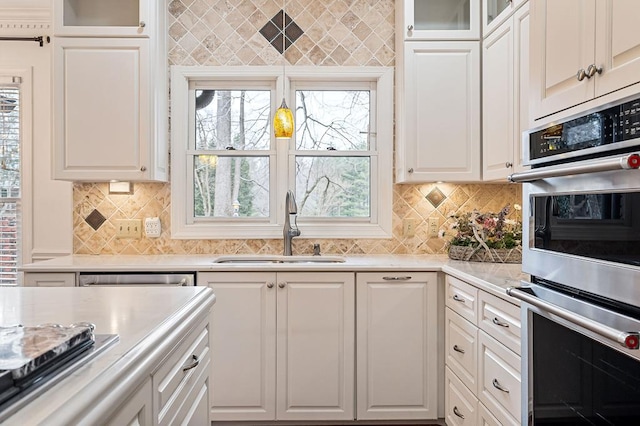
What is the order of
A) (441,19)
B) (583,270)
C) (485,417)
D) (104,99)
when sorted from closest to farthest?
(583,270) → (485,417) → (104,99) → (441,19)

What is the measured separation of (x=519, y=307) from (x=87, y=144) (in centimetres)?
247

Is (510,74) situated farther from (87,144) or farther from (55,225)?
(55,225)

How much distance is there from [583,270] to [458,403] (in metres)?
1.38

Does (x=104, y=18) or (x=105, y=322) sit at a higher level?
(x=104, y=18)

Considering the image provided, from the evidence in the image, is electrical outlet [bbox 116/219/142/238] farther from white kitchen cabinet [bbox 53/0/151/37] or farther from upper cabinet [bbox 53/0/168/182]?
white kitchen cabinet [bbox 53/0/151/37]

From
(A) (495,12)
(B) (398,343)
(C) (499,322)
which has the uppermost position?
(A) (495,12)

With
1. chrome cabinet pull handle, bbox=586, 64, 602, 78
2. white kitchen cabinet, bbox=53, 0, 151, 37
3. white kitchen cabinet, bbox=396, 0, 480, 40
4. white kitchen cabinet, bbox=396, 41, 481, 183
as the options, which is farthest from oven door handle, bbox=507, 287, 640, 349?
white kitchen cabinet, bbox=53, 0, 151, 37

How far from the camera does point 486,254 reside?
2.49 metres

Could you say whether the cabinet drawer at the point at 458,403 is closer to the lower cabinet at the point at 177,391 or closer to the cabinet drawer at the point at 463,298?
the cabinet drawer at the point at 463,298

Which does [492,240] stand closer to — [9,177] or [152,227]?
[152,227]

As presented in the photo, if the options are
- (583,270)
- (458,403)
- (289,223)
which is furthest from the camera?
(289,223)

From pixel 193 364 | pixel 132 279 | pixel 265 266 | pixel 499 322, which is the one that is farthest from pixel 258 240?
pixel 193 364

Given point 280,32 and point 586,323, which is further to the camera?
point 280,32

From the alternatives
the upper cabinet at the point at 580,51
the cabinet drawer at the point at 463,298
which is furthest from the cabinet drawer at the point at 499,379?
the upper cabinet at the point at 580,51
